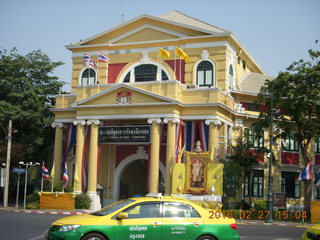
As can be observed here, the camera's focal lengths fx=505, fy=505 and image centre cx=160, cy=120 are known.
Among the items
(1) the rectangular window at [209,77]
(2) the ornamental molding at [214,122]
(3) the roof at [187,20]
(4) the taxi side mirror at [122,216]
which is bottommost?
(4) the taxi side mirror at [122,216]

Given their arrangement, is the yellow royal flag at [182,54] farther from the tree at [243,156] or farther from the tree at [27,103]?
the tree at [27,103]

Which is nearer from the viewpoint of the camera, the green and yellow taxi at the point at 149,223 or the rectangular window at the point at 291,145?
the green and yellow taxi at the point at 149,223

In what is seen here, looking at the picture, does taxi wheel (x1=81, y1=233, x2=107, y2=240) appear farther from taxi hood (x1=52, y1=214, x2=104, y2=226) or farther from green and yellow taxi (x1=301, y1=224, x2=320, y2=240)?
green and yellow taxi (x1=301, y1=224, x2=320, y2=240)

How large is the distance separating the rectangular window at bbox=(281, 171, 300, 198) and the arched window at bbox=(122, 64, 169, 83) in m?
11.9

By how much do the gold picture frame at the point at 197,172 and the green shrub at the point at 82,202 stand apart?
22.7 ft

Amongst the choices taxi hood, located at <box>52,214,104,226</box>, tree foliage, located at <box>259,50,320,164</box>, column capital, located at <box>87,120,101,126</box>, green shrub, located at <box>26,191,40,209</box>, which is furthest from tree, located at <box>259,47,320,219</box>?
taxi hood, located at <box>52,214,104,226</box>

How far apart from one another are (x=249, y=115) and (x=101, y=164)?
12.1 meters

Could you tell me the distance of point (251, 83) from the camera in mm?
41406

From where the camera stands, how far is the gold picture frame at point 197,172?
109ft

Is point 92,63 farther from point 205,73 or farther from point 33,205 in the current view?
point 33,205

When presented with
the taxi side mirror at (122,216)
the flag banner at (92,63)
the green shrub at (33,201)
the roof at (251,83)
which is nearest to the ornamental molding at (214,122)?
the roof at (251,83)

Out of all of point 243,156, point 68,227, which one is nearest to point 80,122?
point 243,156

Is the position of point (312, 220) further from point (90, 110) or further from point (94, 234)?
point (94, 234)

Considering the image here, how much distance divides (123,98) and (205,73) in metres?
6.72
